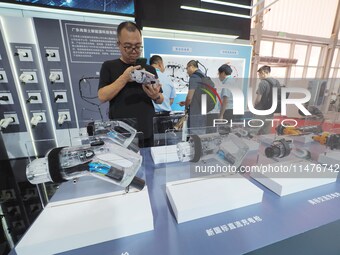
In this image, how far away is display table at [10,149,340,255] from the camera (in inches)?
16.5

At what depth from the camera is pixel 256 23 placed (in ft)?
12.7

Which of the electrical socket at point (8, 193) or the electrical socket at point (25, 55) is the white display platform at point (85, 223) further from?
the electrical socket at point (25, 55)

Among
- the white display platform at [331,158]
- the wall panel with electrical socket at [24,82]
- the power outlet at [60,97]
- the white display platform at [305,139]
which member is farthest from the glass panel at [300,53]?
the wall panel with electrical socket at [24,82]

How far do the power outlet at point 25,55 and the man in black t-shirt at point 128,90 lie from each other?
1676mm

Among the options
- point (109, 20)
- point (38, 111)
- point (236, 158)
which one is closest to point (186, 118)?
point (236, 158)

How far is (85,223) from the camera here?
0.45 metres

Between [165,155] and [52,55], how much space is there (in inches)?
86.4

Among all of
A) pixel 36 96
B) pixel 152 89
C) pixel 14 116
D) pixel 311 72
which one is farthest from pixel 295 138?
pixel 311 72

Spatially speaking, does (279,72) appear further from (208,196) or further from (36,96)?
(36,96)

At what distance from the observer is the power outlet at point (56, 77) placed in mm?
2072

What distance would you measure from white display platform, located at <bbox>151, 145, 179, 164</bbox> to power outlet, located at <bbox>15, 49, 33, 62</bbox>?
7.29 ft

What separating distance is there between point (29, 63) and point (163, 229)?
2590mm

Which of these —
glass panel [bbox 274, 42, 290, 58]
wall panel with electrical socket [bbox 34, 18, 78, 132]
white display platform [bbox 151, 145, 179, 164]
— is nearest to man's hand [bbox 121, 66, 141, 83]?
white display platform [bbox 151, 145, 179, 164]

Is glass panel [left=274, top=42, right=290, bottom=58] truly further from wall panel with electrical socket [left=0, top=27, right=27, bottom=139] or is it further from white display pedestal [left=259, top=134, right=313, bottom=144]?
wall panel with electrical socket [left=0, top=27, right=27, bottom=139]
